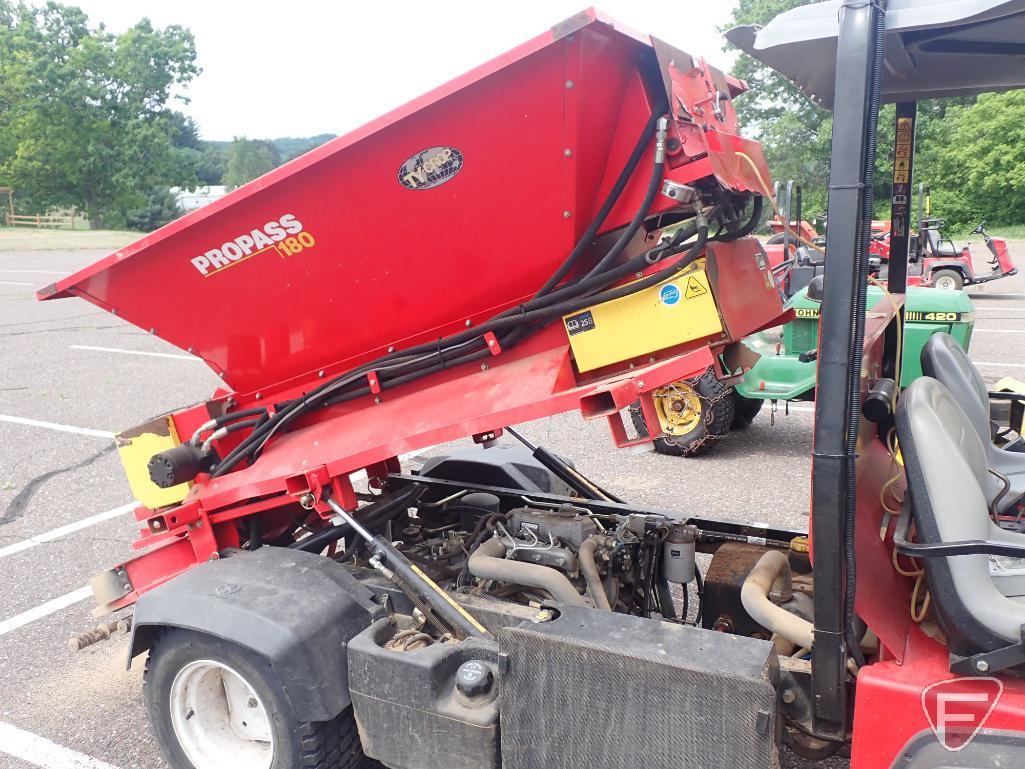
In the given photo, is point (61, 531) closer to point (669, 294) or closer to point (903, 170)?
point (669, 294)

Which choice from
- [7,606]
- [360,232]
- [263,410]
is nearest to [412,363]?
→ [360,232]

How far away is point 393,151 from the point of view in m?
2.54

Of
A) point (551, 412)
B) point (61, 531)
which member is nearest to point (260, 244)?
point (551, 412)

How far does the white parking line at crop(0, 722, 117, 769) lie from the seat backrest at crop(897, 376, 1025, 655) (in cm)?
273

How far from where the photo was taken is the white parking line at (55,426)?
7373 millimetres

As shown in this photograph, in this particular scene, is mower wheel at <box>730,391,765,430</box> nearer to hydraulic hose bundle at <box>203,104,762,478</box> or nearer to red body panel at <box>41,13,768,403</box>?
red body panel at <box>41,13,768,403</box>

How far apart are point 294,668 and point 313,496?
24.7 inches

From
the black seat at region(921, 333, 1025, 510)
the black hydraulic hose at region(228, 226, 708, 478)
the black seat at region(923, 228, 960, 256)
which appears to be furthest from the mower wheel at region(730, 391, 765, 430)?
the black seat at region(923, 228, 960, 256)

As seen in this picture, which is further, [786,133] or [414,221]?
[786,133]

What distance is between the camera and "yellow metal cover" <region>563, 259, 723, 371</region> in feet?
7.98

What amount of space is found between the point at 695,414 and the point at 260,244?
13.4 feet

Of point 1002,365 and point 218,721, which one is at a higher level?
point 218,721

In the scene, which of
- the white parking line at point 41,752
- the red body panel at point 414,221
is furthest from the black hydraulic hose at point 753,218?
the white parking line at point 41,752

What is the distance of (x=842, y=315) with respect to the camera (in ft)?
6.14
